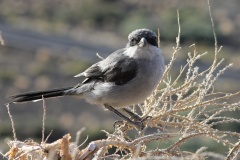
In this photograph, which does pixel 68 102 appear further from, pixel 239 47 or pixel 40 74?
pixel 239 47

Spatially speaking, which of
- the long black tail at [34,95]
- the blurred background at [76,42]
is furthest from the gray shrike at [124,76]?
the blurred background at [76,42]

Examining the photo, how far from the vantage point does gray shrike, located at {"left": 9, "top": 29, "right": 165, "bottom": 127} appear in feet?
15.4

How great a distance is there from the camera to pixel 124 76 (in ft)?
15.9

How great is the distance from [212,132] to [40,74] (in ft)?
78.9

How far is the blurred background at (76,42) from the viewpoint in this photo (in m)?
22.6

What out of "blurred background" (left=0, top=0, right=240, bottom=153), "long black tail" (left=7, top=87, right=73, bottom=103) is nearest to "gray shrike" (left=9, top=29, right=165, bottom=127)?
"long black tail" (left=7, top=87, right=73, bottom=103)

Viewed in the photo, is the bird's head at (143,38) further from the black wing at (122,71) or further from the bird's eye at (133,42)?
the black wing at (122,71)

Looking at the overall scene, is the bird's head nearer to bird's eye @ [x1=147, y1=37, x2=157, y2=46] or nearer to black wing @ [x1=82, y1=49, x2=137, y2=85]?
bird's eye @ [x1=147, y1=37, x2=157, y2=46]

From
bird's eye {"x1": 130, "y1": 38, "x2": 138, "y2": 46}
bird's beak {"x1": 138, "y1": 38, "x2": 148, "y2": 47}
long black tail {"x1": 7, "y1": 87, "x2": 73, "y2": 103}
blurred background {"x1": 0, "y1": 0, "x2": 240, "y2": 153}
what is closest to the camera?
long black tail {"x1": 7, "y1": 87, "x2": 73, "y2": 103}

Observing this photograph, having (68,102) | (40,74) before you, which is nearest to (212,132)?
(68,102)

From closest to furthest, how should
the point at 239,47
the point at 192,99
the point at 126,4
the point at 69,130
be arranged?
the point at 192,99 → the point at 69,130 → the point at 239,47 → the point at 126,4

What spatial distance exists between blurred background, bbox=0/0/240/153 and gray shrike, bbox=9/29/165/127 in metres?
13.4

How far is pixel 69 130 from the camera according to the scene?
21.8 m

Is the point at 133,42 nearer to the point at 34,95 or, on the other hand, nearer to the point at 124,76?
the point at 124,76
